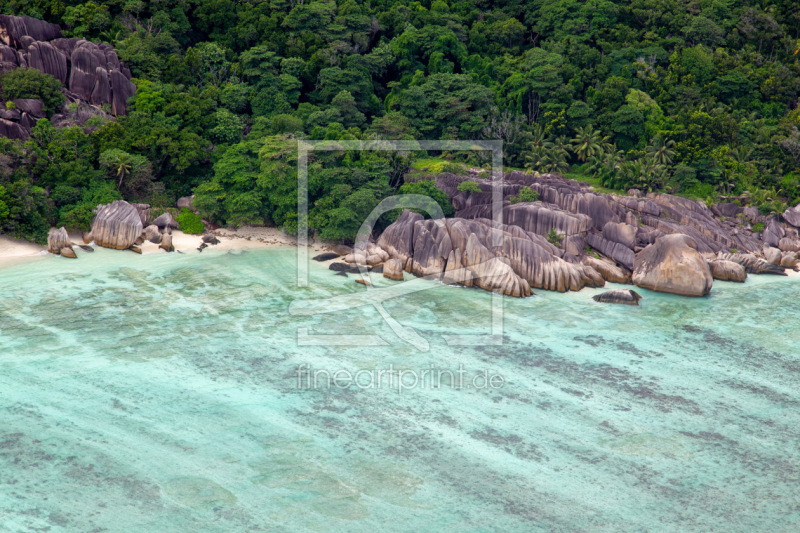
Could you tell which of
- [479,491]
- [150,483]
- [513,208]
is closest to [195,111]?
[513,208]

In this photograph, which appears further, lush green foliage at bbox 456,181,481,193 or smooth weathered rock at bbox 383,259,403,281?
lush green foliage at bbox 456,181,481,193

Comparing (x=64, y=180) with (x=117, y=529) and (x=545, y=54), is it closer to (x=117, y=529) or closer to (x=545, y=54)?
(x=117, y=529)

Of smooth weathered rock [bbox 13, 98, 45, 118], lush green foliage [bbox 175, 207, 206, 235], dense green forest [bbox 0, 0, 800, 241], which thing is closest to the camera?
dense green forest [bbox 0, 0, 800, 241]

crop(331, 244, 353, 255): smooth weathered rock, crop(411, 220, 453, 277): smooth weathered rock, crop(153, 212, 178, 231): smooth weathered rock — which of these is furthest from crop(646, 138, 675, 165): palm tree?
crop(153, 212, 178, 231): smooth weathered rock

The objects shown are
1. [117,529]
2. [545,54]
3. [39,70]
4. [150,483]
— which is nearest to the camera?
[117,529]

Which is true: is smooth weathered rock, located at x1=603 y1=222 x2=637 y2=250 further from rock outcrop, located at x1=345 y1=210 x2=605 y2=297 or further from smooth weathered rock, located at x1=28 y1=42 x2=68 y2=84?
smooth weathered rock, located at x1=28 y1=42 x2=68 y2=84

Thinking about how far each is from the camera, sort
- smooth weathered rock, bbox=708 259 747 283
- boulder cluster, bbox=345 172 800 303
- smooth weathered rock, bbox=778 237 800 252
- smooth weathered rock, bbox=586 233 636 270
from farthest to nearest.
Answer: smooth weathered rock, bbox=778 237 800 252, smooth weathered rock, bbox=708 259 747 283, smooth weathered rock, bbox=586 233 636 270, boulder cluster, bbox=345 172 800 303

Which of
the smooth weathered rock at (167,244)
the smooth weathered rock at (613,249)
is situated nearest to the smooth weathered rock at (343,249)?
the smooth weathered rock at (167,244)
